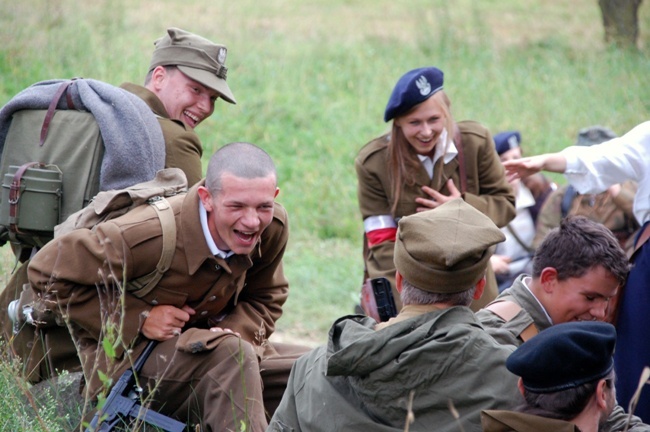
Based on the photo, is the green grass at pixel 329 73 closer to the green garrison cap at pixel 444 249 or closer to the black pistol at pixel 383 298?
the black pistol at pixel 383 298

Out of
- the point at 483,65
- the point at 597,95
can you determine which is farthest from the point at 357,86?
the point at 597,95

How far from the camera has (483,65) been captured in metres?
13.5

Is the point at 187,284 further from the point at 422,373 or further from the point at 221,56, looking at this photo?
the point at 221,56

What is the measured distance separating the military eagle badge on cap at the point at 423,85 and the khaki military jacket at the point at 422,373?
2.34 meters

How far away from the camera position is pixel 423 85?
500 centimetres

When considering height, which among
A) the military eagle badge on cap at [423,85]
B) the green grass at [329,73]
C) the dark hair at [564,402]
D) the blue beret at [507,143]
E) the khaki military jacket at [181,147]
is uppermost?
the military eagle badge on cap at [423,85]

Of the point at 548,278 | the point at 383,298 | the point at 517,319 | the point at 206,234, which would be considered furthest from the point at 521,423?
the point at 383,298

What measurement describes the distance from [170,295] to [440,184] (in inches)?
70.7

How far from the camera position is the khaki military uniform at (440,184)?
201 inches

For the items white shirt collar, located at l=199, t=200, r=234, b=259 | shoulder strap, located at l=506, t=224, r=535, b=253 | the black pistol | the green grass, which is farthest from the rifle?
the green grass

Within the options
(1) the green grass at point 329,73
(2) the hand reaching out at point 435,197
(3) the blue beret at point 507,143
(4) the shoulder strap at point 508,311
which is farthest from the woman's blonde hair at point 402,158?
(1) the green grass at point 329,73

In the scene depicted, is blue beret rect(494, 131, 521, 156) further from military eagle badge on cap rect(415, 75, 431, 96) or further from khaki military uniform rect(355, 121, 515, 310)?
military eagle badge on cap rect(415, 75, 431, 96)

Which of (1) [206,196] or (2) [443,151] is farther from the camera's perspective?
(2) [443,151]

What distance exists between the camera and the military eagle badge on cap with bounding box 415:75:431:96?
4.97 meters
